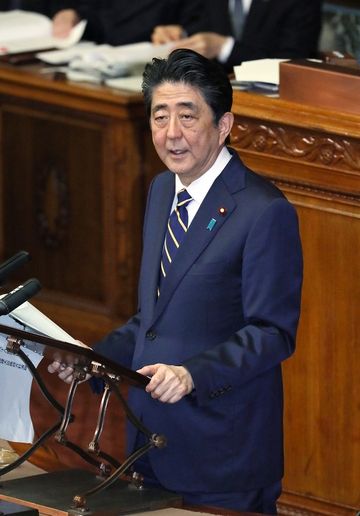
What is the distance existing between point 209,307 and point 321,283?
0.99 m

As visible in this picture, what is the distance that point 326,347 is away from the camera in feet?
13.8

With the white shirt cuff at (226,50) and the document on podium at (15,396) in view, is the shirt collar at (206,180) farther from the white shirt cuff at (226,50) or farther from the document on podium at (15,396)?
the white shirt cuff at (226,50)

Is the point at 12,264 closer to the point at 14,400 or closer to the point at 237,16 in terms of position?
the point at 14,400

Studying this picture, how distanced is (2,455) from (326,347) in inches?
47.5

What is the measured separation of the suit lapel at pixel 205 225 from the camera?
3.25 m

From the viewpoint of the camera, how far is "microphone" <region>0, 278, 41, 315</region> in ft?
9.45

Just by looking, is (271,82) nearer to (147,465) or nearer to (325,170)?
(325,170)

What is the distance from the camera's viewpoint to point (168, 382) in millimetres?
3043

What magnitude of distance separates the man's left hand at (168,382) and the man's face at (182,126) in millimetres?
460

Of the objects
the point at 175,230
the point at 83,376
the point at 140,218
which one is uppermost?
the point at 175,230

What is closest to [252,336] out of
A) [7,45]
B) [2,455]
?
[2,455]

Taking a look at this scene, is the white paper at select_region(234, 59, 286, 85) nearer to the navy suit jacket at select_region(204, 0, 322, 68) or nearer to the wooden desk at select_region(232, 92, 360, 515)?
the wooden desk at select_region(232, 92, 360, 515)

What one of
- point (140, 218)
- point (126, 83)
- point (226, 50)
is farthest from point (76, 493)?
point (226, 50)

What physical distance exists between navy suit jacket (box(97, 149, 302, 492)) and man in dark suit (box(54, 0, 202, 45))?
143 inches
